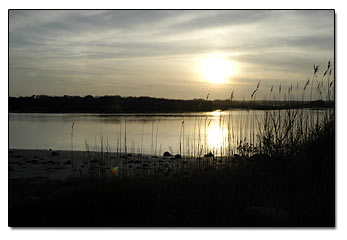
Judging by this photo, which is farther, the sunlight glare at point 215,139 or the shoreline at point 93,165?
the sunlight glare at point 215,139

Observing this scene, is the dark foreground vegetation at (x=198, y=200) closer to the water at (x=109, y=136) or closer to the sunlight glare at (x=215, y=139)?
the sunlight glare at (x=215, y=139)

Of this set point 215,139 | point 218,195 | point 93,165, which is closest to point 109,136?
point 215,139

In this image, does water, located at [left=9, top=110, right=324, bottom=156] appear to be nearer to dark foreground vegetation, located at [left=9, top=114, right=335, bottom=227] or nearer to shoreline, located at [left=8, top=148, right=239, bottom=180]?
shoreline, located at [left=8, top=148, right=239, bottom=180]

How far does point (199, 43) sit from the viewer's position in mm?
4012

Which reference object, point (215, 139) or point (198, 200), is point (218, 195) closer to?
point (198, 200)

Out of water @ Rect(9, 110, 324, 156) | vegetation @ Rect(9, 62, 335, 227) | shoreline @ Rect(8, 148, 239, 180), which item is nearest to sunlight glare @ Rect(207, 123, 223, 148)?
water @ Rect(9, 110, 324, 156)

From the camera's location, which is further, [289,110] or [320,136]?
[289,110]

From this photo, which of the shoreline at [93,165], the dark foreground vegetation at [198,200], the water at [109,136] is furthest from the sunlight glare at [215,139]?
the dark foreground vegetation at [198,200]

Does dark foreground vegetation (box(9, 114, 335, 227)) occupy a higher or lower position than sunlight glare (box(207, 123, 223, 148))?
lower

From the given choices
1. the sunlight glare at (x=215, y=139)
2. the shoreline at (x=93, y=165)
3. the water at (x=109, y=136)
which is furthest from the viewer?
the water at (x=109, y=136)

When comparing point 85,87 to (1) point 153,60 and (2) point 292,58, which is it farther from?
(2) point 292,58

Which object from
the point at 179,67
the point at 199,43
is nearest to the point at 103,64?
the point at 179,67

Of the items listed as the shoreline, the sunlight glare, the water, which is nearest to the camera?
the shoreline
